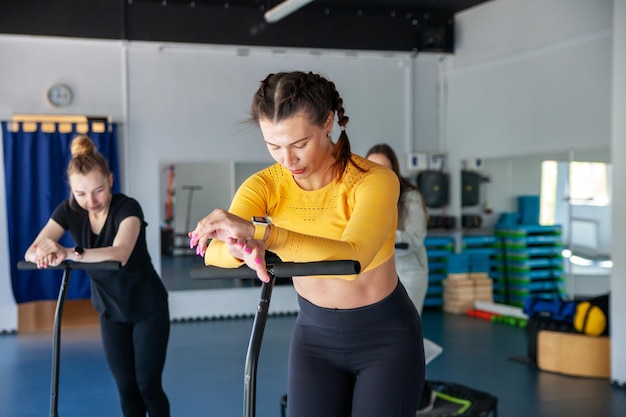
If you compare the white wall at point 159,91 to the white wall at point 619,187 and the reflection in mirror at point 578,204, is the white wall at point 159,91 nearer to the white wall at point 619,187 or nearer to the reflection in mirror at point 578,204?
the reflection in mirror at point 578,204

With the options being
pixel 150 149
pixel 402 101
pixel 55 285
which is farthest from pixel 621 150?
pixel 55 285

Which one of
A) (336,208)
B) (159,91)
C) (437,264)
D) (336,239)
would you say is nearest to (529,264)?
(437,264)

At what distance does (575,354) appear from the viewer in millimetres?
6418

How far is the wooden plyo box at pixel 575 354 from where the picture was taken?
636cm

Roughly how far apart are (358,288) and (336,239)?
29 cm

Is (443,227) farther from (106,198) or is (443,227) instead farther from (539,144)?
(106,198)

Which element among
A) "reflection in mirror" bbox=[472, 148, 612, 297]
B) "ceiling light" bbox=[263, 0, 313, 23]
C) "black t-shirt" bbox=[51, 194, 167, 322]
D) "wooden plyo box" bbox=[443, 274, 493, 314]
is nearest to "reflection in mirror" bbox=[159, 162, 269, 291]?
"ceiling light" bbox=[263, 0, 313, 23]

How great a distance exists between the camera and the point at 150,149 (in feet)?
30.5

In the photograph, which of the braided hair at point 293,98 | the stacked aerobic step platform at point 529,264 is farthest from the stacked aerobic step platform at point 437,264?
the braided hair at point 293,98

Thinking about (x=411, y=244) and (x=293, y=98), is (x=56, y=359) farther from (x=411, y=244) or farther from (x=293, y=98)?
(x=411, y=244)

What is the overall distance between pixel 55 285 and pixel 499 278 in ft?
18.0

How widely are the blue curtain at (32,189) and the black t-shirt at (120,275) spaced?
5178 mm

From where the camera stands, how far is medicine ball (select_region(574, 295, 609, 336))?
6.36 metres

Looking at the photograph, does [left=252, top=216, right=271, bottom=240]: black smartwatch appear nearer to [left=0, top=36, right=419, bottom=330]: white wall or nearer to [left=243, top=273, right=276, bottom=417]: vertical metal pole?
[left=243, top=273, right=276, bottom=417]: vertical metal pole
